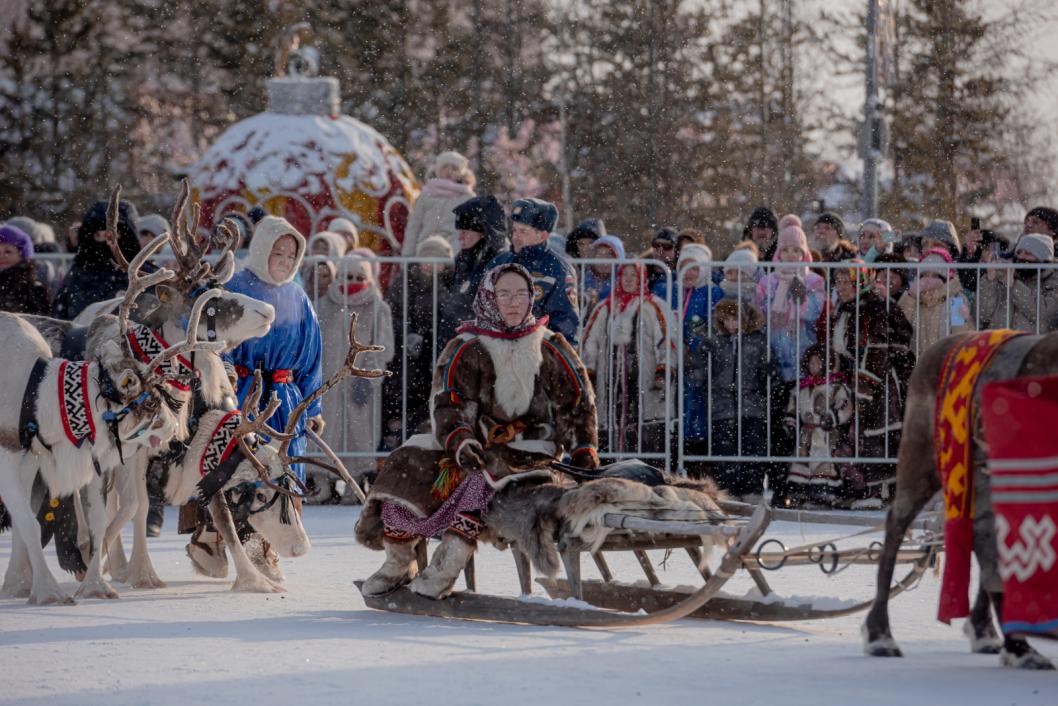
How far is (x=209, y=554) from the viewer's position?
831 cm

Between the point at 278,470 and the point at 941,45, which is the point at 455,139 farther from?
the point at 278,470

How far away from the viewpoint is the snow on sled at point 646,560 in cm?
604

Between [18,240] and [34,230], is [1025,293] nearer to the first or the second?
[18,240]

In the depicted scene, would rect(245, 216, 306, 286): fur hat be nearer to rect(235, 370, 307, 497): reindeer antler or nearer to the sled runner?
rect(235, 370, 307, 497): reindeer antler

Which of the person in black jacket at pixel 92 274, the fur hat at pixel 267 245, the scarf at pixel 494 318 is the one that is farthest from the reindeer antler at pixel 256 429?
the person in black jacket at pixel 92 274

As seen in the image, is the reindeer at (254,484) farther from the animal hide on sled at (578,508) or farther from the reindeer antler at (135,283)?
the animal hide on sled at (578,508)

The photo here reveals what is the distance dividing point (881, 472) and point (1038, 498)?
6067 mm

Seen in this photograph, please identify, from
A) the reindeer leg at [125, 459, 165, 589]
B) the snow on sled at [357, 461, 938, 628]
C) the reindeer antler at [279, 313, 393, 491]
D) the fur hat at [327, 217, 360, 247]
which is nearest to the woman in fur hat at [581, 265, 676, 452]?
the fur hat at [327, 217, 360, 247]

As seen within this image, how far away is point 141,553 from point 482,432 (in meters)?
1.93

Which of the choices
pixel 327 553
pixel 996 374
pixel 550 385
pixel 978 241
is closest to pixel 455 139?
pixel 978 241

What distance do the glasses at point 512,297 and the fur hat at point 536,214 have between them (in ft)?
6.50

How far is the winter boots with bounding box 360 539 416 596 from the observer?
7.09 m

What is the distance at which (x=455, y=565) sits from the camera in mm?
6883

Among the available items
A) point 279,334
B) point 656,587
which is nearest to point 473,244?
point 279,334
